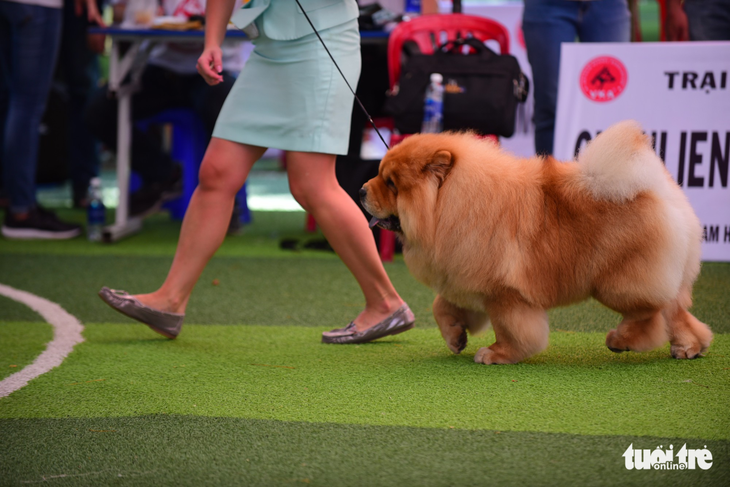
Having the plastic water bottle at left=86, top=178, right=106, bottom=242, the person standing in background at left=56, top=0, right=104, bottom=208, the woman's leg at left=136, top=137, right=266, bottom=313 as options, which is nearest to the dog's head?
the woman's leg at left=136, top=137, right=266, bottom=313

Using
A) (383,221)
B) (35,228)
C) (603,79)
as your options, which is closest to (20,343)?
(383,221)

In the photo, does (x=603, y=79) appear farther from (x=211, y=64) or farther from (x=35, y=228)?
(x=35, y=228)

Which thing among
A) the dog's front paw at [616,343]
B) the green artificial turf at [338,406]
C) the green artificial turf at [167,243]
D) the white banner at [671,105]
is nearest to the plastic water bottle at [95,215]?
the green artificial turf at [167,243]

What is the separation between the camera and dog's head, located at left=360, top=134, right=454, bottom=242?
2342 mm

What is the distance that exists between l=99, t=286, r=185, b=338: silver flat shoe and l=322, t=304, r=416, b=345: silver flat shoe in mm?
594

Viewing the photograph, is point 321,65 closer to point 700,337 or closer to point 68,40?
point 700,337

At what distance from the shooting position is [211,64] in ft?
8.98

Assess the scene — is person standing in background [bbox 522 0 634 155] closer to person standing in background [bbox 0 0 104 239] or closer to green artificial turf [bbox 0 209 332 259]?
green artificial turf [bbox 0 209 332 259]

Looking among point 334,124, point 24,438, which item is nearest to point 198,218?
point 334,124

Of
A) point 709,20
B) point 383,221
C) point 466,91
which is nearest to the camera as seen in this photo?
point 383,221

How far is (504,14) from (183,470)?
684 cm

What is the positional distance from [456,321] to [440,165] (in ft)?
1.96

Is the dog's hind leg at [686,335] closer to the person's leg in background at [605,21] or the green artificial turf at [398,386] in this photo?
the green artificial turf at [398,386]

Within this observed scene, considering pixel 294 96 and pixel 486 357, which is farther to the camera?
pixel 294 96
